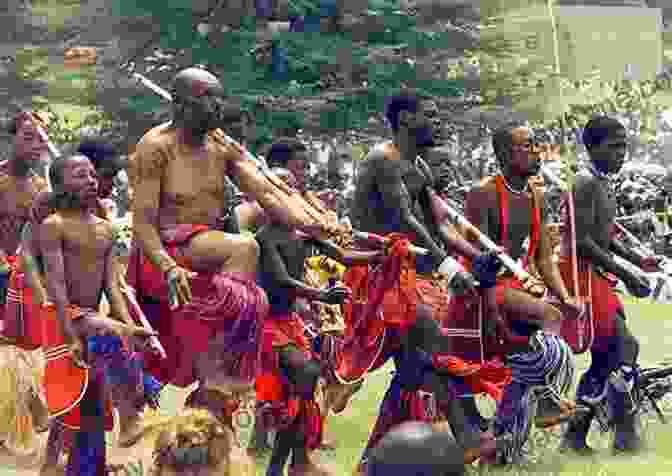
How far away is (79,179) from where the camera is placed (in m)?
7.66

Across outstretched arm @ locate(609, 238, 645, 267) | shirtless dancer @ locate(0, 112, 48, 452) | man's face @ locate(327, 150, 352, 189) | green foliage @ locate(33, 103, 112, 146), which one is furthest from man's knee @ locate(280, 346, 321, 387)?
man's face @ locate(327, 150, 352, 189)

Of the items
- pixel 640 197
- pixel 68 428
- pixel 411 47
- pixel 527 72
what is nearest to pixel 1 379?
pixel 68 428

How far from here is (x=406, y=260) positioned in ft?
27.7

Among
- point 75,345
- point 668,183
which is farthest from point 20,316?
point 668,183

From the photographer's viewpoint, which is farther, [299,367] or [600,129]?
[600,129]

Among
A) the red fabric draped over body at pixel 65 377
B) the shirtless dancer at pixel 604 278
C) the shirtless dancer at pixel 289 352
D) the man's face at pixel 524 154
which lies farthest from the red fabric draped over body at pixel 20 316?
the shirtless dancer at pixel 604 278

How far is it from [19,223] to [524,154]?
311cm

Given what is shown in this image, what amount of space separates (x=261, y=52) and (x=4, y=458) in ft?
52.8

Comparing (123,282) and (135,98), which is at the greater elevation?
(123,282)

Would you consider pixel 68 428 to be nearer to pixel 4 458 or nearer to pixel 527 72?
pixel 4 458

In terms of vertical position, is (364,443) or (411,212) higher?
(411,212)

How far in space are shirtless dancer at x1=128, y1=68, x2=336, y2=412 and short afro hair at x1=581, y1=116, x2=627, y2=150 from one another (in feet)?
8.42

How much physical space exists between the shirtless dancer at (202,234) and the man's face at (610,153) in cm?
250

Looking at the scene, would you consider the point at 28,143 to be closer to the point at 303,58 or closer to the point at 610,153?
the point at 610,153
